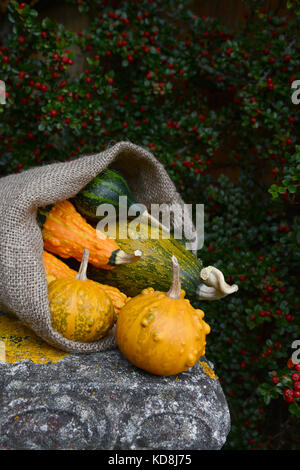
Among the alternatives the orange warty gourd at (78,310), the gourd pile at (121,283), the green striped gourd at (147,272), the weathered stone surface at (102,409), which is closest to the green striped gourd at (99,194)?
the gourd pile at (121,283)

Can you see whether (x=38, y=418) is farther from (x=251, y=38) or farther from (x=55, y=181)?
(x=251, y=38)

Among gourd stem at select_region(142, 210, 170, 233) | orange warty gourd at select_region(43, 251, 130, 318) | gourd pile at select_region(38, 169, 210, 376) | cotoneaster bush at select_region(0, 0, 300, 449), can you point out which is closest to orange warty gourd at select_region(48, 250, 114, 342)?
gourd pile at select_region(38, 169, 210, 376)

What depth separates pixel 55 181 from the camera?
1.38 m

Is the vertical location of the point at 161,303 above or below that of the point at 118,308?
above

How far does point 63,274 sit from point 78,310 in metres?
0.23

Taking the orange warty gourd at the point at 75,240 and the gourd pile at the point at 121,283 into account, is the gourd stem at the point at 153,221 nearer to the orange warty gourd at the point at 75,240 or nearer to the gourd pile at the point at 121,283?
the gourd pile at the point at 121,283

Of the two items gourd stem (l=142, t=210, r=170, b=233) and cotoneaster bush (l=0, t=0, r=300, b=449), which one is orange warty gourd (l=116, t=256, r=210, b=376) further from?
cotoneaster bush (l=0, t=0, r=300, b=449)

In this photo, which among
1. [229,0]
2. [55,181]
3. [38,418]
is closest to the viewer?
[38,418]

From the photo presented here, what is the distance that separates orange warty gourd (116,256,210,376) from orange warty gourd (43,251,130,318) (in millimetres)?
205

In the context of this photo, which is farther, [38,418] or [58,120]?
[58,120]

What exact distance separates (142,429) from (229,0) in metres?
2.41

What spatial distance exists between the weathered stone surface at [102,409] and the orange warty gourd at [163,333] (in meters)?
0.08

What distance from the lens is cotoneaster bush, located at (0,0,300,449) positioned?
2.11m

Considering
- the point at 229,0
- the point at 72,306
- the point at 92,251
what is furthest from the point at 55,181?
the point at 229,0
